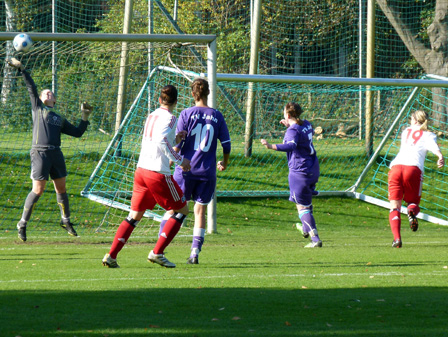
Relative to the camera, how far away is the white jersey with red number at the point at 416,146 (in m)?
9.56

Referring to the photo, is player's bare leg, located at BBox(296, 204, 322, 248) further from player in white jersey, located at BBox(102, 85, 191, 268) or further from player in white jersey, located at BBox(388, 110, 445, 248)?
player in white jersey, located at BBox(102, 85, 191, 268)

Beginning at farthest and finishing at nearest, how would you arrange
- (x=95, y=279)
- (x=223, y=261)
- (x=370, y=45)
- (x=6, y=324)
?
(x=370, y=45), (x=223, y=261), (x=95, y=279), (x=6, y=324)

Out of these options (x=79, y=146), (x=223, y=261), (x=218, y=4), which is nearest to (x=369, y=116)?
(x=218, y=4)

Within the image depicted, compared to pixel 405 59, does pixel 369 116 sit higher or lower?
lower

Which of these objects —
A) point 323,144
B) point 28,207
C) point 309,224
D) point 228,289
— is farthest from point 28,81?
point 323,144

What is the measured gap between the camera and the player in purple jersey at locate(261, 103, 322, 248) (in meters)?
9.28

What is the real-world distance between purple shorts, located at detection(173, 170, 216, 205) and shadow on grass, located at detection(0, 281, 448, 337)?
1.90 m

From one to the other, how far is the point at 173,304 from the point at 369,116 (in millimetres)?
11779

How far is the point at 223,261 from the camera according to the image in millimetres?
7770

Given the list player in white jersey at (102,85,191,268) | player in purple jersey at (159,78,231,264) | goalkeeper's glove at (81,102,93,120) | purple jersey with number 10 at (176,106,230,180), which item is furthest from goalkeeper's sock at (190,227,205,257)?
goalkeeper's glove at (81,102,93,120)

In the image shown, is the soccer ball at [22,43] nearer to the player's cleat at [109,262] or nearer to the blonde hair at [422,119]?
the player's cleat at [109,262]

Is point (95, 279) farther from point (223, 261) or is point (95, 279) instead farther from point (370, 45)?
point (370, 45)

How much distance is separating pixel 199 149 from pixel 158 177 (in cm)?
85

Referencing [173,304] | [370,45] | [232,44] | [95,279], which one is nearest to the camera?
[173,304]
